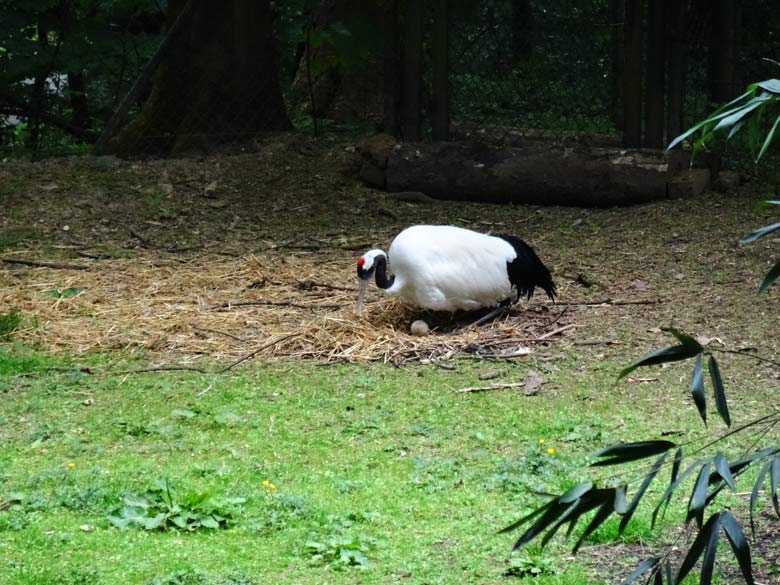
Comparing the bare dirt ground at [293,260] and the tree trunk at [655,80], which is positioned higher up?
the tree trunk at [655,80]

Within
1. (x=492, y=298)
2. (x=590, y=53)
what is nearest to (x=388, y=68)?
(x=590, y=53)

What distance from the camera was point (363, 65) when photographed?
40.5ft

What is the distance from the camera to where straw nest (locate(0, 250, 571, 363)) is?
280 inches

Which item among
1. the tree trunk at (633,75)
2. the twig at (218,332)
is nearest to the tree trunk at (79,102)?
the tree trunk at (633,75)

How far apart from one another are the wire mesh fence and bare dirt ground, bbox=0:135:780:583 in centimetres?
61

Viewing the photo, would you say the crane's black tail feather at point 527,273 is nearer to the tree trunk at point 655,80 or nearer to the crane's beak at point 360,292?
the crane's beak at point 360,292

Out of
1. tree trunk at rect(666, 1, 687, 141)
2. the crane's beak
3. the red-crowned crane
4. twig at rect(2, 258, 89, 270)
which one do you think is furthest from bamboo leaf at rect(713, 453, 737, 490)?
tree trunk at rect(666, 1, 687, 141)

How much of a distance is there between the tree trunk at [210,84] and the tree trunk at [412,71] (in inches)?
61.0

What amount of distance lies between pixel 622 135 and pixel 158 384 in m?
6.23

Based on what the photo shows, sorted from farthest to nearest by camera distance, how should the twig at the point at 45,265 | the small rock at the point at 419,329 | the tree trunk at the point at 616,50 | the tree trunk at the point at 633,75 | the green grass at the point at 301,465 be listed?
1. the tree trunk at the point at 616,50
2. the tree trunk at the point at 633,75
3. the twig at the point at 45,265
4. the small rock at the point at 419,329
5. the green grass at the point at 301,465

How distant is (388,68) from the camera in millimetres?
11180

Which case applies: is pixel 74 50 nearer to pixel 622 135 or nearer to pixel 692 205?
pixel 622 135

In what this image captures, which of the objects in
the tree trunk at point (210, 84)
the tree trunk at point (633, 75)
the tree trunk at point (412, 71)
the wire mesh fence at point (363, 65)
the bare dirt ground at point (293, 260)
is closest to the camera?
the bare dirt ground at point (293, 260)

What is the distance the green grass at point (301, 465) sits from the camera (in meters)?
4.02
